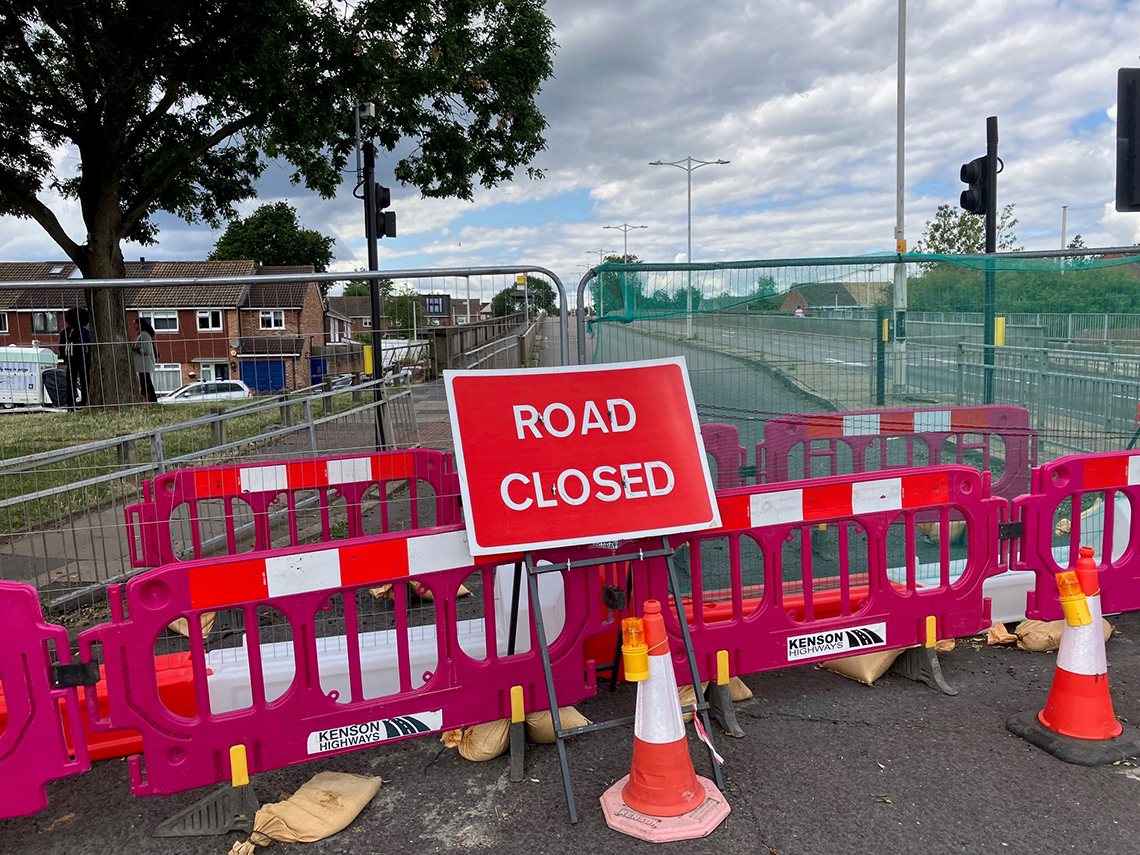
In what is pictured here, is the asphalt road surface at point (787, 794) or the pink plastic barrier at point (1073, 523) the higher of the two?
the pink plastic barrier at point (1073, 523)

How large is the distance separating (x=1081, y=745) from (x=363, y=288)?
325 inches

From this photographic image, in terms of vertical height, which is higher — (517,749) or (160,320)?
(160,320)

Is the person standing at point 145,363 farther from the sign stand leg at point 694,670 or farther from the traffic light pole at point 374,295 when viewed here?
the sign stand leg at point 694,670

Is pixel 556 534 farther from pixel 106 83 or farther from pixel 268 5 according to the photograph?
pixel 106 83

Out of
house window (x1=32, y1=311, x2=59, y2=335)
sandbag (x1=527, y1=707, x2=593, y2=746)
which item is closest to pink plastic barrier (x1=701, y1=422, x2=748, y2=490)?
sandbag (x1=527, y1=707, x2=593, y2=746)

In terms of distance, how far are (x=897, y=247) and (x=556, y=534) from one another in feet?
48.1

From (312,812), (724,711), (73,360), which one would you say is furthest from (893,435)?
(73,360)

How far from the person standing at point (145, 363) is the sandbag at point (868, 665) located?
4.22m

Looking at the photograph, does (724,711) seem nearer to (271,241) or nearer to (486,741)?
(486,741)

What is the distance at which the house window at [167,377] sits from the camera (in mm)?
4815

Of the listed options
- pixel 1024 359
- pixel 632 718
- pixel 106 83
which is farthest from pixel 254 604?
pixel 106 83

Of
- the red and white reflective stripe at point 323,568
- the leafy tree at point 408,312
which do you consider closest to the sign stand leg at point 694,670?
the red and white reflective stripe at point 323,568

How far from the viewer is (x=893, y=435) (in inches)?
243

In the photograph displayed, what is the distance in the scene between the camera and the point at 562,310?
463cm
